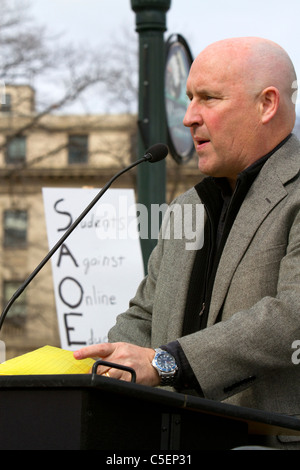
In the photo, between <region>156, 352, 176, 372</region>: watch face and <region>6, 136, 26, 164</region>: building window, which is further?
<region>6, 136, 26, 164</region>: building window

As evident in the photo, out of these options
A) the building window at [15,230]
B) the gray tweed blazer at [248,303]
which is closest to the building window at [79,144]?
the building window at [15,230]

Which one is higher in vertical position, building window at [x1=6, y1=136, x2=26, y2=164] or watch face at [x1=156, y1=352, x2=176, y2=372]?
watch face at [x1=156, y1=352, x2=176, y2=372]

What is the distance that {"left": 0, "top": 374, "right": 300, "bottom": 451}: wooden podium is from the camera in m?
1.94

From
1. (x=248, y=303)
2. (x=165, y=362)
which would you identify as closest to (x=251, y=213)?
(x=248, y=303)

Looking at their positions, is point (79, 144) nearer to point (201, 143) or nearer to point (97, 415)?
point (201, 143)

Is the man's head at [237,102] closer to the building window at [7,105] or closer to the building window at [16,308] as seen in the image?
the building window at [7,105]

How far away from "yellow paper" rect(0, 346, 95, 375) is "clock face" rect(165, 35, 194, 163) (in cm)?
372

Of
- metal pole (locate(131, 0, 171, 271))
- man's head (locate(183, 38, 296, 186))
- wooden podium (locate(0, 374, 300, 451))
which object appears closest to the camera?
wooden podium (locate(0, 374, 300, 451))

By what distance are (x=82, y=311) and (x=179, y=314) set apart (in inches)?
135

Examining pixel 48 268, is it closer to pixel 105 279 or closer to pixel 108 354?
pixel 105 279

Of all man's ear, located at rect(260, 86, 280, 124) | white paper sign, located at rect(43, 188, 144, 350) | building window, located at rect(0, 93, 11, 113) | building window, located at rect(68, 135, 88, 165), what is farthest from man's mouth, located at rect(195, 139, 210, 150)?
building window, located at rect(68, 135, 88, 165)

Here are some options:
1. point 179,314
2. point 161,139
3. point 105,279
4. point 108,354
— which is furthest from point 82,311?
point 108,354

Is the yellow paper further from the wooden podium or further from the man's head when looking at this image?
the man's head

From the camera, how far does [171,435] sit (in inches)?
83.7
